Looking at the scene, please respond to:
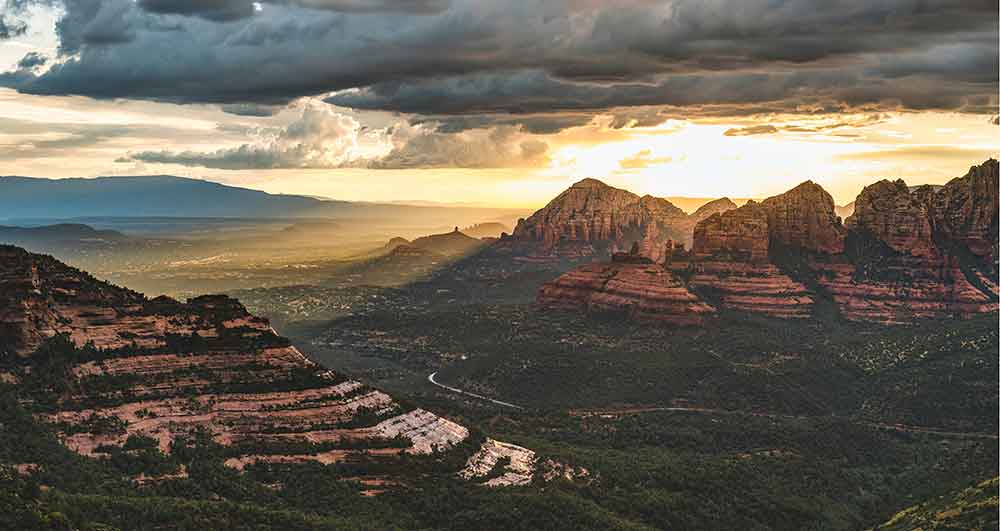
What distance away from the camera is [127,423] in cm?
10494

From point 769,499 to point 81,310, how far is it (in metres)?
71.3

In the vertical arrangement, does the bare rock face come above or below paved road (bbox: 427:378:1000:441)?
above

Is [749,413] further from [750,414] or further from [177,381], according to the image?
[177,381]

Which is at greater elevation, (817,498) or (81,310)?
(81,310)

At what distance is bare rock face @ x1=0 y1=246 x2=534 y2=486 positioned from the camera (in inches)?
4168

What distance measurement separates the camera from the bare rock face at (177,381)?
106 meters

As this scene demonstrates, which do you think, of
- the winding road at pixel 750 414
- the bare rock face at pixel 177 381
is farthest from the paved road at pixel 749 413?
the bare rock face at pixel 177 381

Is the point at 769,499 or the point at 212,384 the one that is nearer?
the point at 212,384

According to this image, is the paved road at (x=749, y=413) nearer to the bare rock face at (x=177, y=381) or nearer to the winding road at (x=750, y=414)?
the winding road at (x=750, y=414)

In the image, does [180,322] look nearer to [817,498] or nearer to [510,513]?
[510,513]

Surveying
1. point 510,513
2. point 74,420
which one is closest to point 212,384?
point 74,420

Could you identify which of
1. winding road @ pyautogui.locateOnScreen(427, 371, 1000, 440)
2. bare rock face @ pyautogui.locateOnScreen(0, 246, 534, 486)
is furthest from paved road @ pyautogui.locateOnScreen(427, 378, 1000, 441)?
bare rock face @ pyautogui.locateOnScreen(0, 246, 534, 486)

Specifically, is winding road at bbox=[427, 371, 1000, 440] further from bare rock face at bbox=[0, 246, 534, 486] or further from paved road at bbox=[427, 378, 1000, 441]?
bare rock face at bbox=[0, 246, 534, 486]

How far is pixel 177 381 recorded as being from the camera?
110875 millimetres
